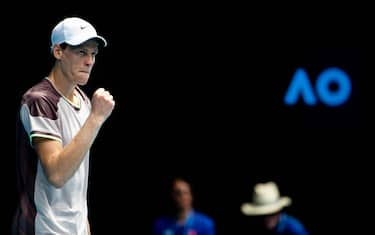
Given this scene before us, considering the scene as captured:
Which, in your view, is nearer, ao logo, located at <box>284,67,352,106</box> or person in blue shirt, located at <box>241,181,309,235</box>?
person in blue shirt, located at <box>241,181,309,235</box>

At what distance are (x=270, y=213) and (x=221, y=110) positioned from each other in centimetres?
119

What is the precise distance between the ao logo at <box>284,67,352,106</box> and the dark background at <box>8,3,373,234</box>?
0.18 feet

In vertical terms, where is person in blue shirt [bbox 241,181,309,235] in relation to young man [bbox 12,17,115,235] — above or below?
below

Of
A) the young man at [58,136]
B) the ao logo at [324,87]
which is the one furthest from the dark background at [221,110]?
the young man at [58,136]

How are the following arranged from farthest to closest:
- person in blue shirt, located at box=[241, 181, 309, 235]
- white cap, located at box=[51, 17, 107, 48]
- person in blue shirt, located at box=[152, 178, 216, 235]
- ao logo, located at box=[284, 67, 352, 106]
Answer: ao logo, located at box=[284, 67, 352, 106]
person in blue shirt, located at box=[152, 178, 216, 235]
person in blue shirt, located at box=[241, 181, 309, 235]
white cap, located at box=[51, 17, 107, 48]

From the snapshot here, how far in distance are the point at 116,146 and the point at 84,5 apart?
1236 millimetres

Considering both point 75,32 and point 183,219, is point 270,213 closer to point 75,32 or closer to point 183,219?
point 183,219

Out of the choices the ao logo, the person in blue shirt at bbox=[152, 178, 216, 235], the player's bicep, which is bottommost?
the person in blue shirt at bbox=[152, 178, 216, 235]

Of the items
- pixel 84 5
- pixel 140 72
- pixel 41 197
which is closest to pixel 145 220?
pixel 140 72

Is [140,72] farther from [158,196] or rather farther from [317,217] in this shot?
[317,217]

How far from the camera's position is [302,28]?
678 centimetres

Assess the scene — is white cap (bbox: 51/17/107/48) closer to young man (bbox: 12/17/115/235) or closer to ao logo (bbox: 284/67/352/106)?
young man (bbox: 12/17/115/235)

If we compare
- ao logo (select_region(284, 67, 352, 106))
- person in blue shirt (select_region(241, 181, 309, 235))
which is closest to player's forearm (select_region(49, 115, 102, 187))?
person in blue shirt (select_region(241, 181, 309, 235))

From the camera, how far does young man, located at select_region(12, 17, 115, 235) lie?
289 cm
